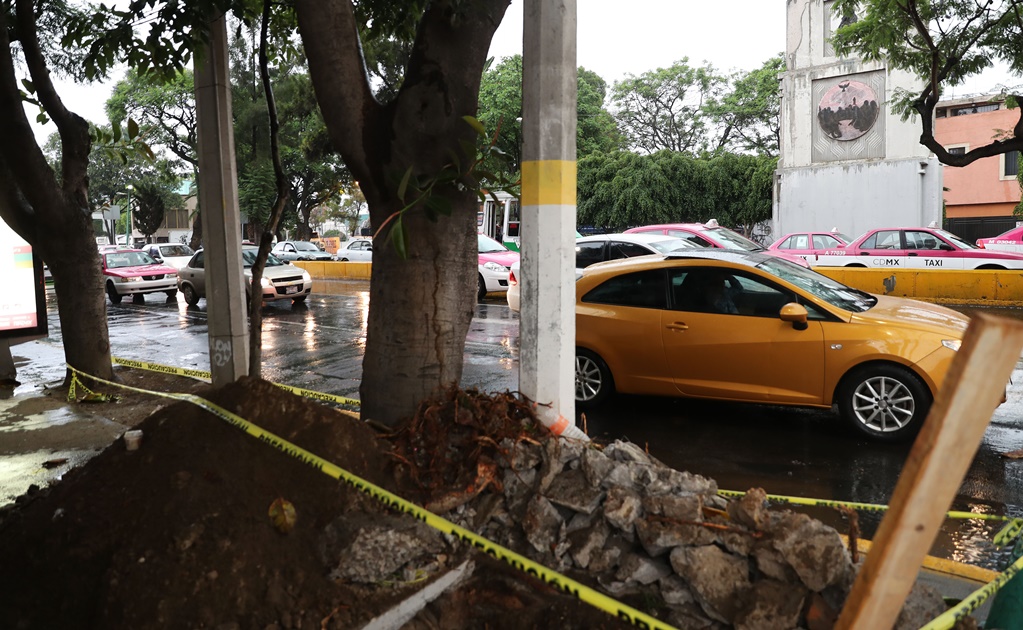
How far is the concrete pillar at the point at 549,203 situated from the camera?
4152 millimetres

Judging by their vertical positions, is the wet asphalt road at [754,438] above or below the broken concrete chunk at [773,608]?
below

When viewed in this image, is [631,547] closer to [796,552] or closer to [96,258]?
[796,552]

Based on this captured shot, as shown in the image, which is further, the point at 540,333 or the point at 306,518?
the point at 540,333

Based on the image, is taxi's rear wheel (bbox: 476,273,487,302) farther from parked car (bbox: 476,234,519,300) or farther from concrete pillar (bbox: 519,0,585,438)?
concrete pillar (bbox: 519,0,585,438)

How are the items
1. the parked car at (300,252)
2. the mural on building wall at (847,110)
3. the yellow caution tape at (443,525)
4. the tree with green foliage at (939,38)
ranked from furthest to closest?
the parked car at (300,252) → the mural on building wall at (847,110) → the tree with green foliage at (939,38) → the yellow caution tape at (443,525)

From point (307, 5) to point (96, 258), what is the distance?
4756 mm

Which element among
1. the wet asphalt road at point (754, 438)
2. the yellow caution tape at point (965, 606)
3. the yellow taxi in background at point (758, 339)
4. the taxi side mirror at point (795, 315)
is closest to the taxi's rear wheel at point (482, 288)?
the wet asphalt road at point (754, 438)

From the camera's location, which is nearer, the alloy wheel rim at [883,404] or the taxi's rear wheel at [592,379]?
the alloy wheel rim at [883,404]

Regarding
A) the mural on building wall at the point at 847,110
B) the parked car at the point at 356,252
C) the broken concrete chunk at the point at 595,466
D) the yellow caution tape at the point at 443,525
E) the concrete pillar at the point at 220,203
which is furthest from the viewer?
the parked car at the point at 356,252

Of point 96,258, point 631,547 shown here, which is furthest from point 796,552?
point 96,258

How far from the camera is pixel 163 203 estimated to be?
2175 inches

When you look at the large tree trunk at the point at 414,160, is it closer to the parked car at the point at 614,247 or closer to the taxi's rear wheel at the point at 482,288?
the parked car at the point at 614,247

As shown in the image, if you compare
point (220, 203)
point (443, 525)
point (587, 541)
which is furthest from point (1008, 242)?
point (443, 525)

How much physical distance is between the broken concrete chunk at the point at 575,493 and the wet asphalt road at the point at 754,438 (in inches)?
26.9
